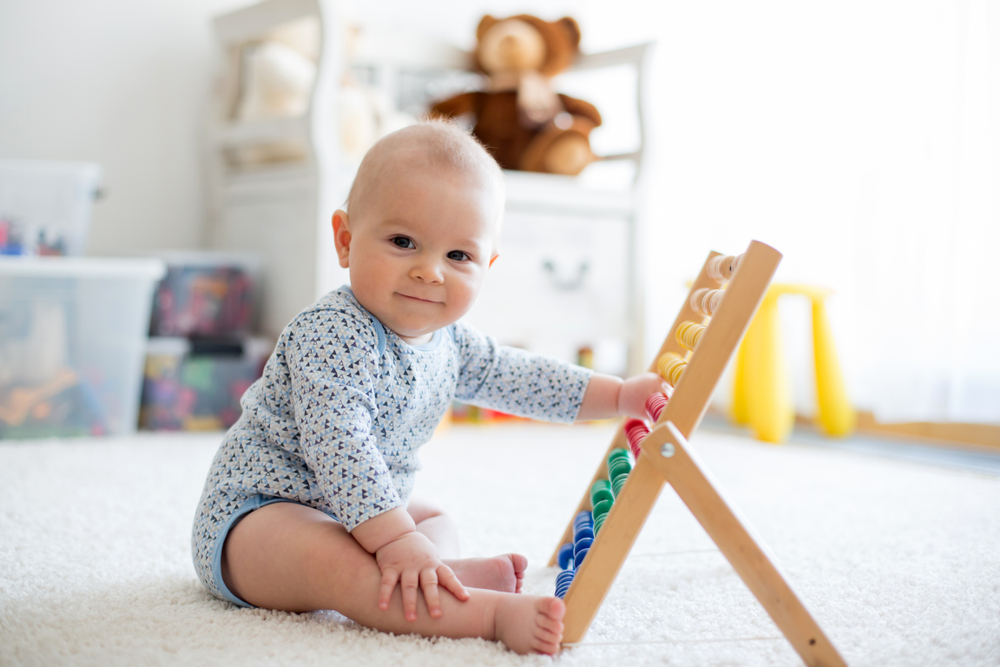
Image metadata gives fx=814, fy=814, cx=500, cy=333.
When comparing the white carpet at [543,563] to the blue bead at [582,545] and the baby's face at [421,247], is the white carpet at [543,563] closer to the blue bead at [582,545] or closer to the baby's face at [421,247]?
the blue bead at [582,545]

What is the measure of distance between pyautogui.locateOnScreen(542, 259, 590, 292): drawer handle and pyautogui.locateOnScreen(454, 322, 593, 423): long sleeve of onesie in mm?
934

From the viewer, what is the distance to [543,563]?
82 cm

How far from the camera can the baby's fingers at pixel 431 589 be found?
573 mm

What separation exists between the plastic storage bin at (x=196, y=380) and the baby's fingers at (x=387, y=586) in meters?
1.07

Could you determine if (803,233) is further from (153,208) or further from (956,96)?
(153,208)

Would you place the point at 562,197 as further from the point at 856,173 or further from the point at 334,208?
the point at 856,173

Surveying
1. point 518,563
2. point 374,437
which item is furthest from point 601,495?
point 374,437

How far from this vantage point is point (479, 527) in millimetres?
931

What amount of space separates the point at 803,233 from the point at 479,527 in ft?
3.77

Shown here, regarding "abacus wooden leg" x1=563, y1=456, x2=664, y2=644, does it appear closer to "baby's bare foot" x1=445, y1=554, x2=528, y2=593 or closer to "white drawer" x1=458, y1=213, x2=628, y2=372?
"baby's bare foot" x1=445, y1=554, x2=528, y2=593

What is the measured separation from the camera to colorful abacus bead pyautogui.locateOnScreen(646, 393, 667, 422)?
2.21 feet

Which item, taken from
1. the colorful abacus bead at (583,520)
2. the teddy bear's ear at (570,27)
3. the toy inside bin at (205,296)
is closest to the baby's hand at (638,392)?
the colorful abacus bead at (583,520)

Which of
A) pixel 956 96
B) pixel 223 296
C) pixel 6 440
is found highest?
pixel 956 96

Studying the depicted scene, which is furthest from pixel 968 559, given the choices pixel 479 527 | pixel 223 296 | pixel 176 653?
pixel 223 296
